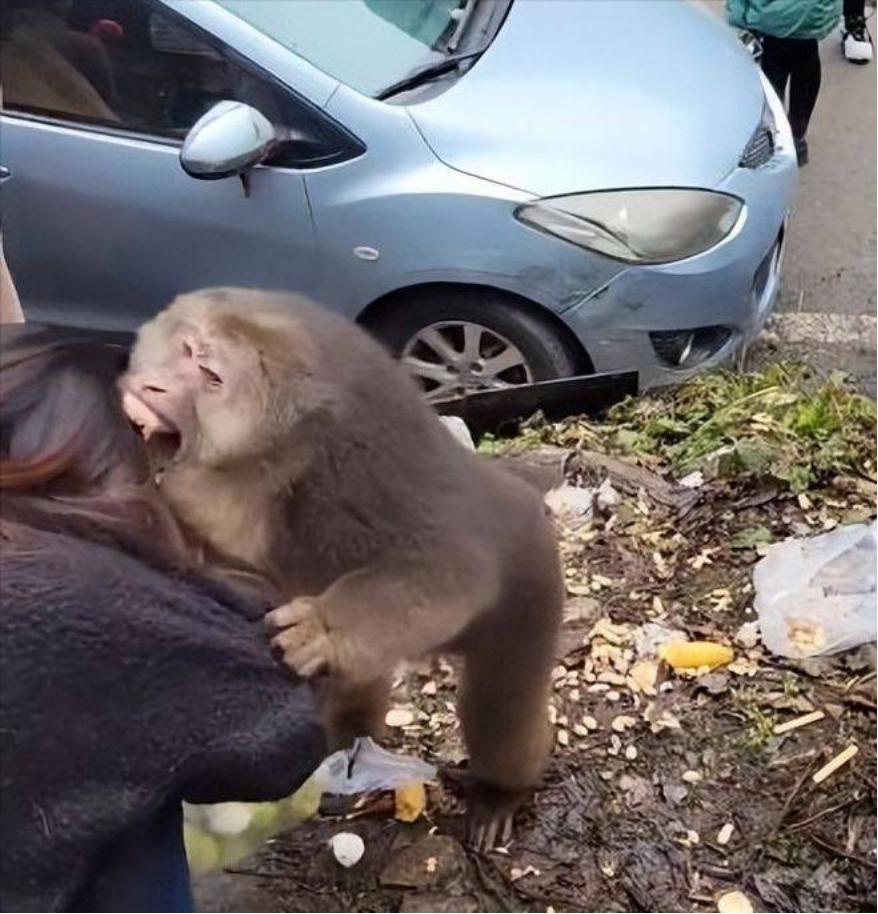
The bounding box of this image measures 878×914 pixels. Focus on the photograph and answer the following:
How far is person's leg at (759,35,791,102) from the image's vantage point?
1.47 metres

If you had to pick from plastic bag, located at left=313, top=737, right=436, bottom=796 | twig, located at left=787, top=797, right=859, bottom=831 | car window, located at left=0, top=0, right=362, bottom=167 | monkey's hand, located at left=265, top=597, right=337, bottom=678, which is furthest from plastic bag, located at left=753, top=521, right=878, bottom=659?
car window, located at left=0, top=0, right=362, bottom=167

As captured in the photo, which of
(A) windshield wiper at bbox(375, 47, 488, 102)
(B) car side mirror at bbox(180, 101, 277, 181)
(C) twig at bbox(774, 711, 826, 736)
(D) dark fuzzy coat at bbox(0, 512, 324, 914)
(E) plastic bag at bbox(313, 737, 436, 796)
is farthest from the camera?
(A) windshield wiper at bbox(375, 47, 488, 102)

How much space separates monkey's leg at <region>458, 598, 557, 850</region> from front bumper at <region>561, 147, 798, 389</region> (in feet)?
1.14

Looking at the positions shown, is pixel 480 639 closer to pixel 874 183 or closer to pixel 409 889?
pixel 409 889

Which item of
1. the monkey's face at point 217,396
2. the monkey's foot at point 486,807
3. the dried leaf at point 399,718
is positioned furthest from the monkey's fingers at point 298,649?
the monkey's foot at point 486,807

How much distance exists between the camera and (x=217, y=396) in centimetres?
101

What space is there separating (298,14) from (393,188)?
35cm

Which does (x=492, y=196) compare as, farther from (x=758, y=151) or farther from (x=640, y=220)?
(x=758, y=151)

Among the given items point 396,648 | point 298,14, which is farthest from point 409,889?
point 298,14

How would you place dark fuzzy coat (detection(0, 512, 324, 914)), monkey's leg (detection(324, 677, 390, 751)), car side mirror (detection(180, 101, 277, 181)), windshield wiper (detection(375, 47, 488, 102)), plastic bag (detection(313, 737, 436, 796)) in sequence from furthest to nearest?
windshield wiper (detection(375, 47, 488, 102)) → car side mirror (detection(180, 101, 277, 181)) → plastic bag (detection(313, 737, 436, 796)) → monkey's leg (detection(324, 677, 390, 751)) → dark fuzzy coat (detection(0, 512, 324, 914))

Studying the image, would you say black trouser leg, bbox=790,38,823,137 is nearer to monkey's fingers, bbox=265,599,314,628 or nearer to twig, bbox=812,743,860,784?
twig, bbox=812,743,860,784

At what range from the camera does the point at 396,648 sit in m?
1.06

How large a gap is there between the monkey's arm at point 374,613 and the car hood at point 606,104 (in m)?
0.60

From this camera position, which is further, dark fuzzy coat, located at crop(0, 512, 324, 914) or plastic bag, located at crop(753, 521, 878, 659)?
plastic bag, located at crop(753, 521, 878, 659)
